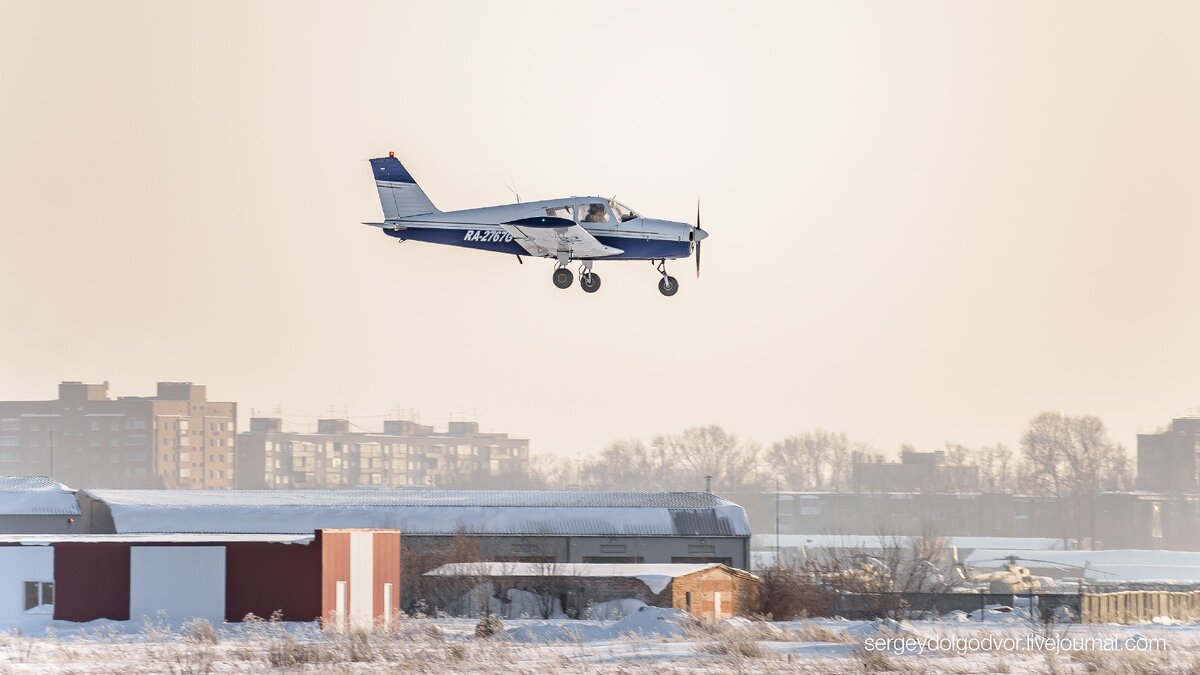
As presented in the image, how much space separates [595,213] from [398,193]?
6.32 m

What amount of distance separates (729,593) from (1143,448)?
135116mm

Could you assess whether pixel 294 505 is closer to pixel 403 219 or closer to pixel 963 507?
pixel 403 219

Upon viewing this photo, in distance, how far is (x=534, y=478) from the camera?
189750 mm

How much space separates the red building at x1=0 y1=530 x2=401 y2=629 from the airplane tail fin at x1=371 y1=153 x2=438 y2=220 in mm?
9545

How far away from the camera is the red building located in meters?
47.2

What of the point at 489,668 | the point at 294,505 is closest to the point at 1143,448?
the point at 294,505

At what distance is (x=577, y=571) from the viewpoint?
58656mm

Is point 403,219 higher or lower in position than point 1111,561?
higher

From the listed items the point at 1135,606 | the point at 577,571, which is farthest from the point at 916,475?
the point at 577,571

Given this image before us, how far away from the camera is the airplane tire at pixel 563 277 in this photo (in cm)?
4225

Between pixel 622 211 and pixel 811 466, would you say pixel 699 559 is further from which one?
pixel 811 466

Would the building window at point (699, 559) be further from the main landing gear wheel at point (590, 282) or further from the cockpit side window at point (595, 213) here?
the cockpit side window at point (595, 213)

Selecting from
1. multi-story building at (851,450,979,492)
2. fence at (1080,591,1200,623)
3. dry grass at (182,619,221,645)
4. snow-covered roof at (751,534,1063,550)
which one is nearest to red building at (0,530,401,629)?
dry grass at (182,619,221,645)

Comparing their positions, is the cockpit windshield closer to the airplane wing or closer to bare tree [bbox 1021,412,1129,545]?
the airplane wing
